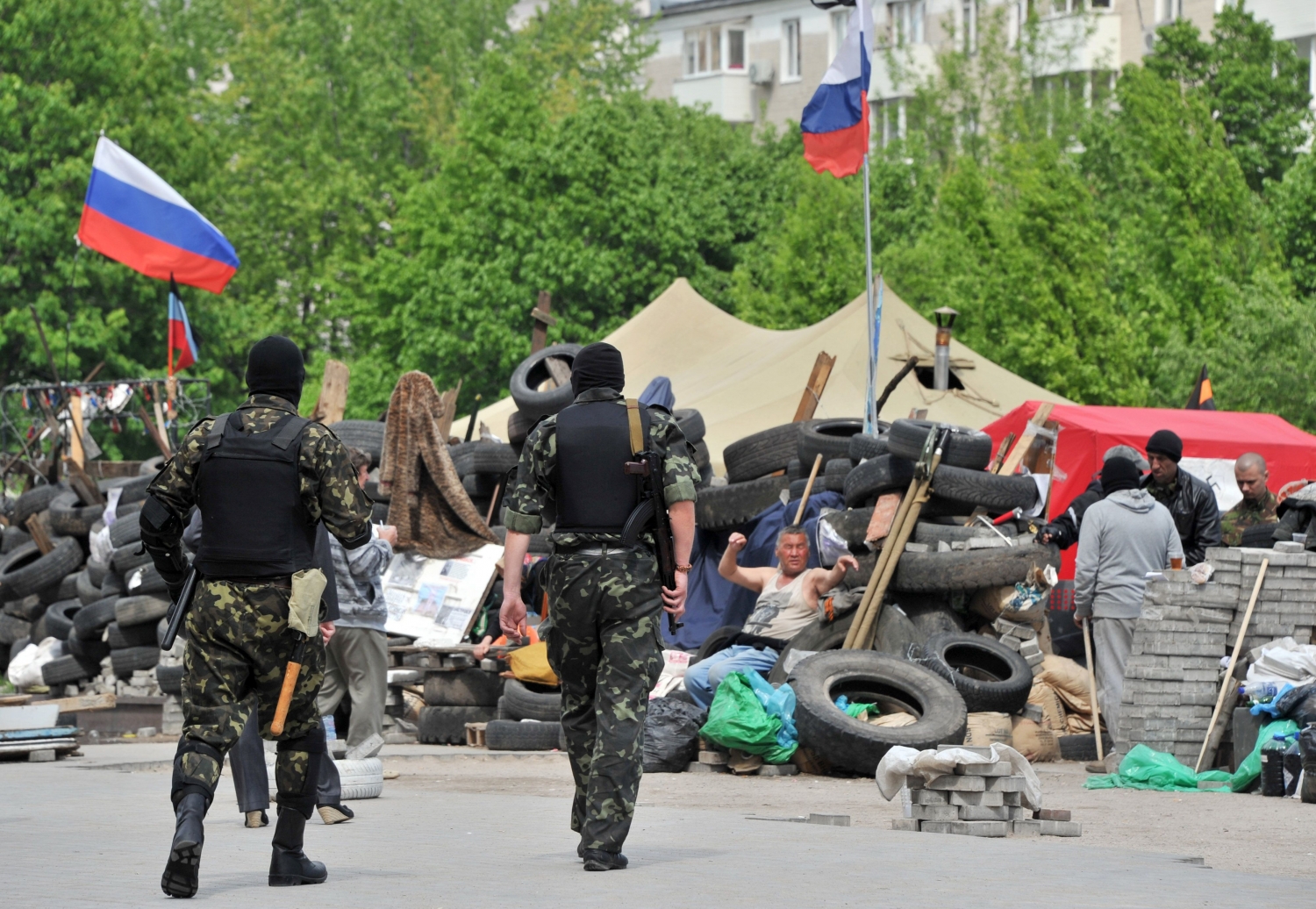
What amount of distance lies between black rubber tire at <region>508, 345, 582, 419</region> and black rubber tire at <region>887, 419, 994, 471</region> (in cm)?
315

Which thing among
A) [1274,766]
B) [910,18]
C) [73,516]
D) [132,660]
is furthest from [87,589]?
[910,18]

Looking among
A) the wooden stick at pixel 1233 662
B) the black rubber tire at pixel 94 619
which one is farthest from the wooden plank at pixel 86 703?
the wooden stick at pixel 1233 662

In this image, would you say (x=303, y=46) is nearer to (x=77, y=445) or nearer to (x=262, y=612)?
(x=77, y=445)

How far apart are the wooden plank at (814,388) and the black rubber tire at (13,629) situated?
952cm

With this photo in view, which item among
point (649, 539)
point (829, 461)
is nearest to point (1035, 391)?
point (829, 461)

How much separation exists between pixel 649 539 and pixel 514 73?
3994 cm

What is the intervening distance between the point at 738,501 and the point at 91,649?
25.7ft

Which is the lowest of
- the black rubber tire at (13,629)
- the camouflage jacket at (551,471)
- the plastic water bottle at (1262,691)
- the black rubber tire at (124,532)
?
the black rubber tire at (13,629)

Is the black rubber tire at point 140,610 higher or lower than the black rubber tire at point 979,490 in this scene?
lower

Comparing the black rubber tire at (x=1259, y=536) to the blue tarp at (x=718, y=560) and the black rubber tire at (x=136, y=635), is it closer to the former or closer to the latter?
the blue tarp at (x=718, y=560)

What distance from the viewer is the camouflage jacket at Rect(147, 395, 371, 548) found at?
20.9 feet

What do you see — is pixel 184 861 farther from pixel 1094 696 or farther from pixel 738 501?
pixel 738 501

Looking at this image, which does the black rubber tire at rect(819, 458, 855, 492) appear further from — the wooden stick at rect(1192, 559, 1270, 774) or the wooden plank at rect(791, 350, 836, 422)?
the wooden stick at rect(1192, 559, 1270, 774)

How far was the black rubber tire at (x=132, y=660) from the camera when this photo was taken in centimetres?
1945
